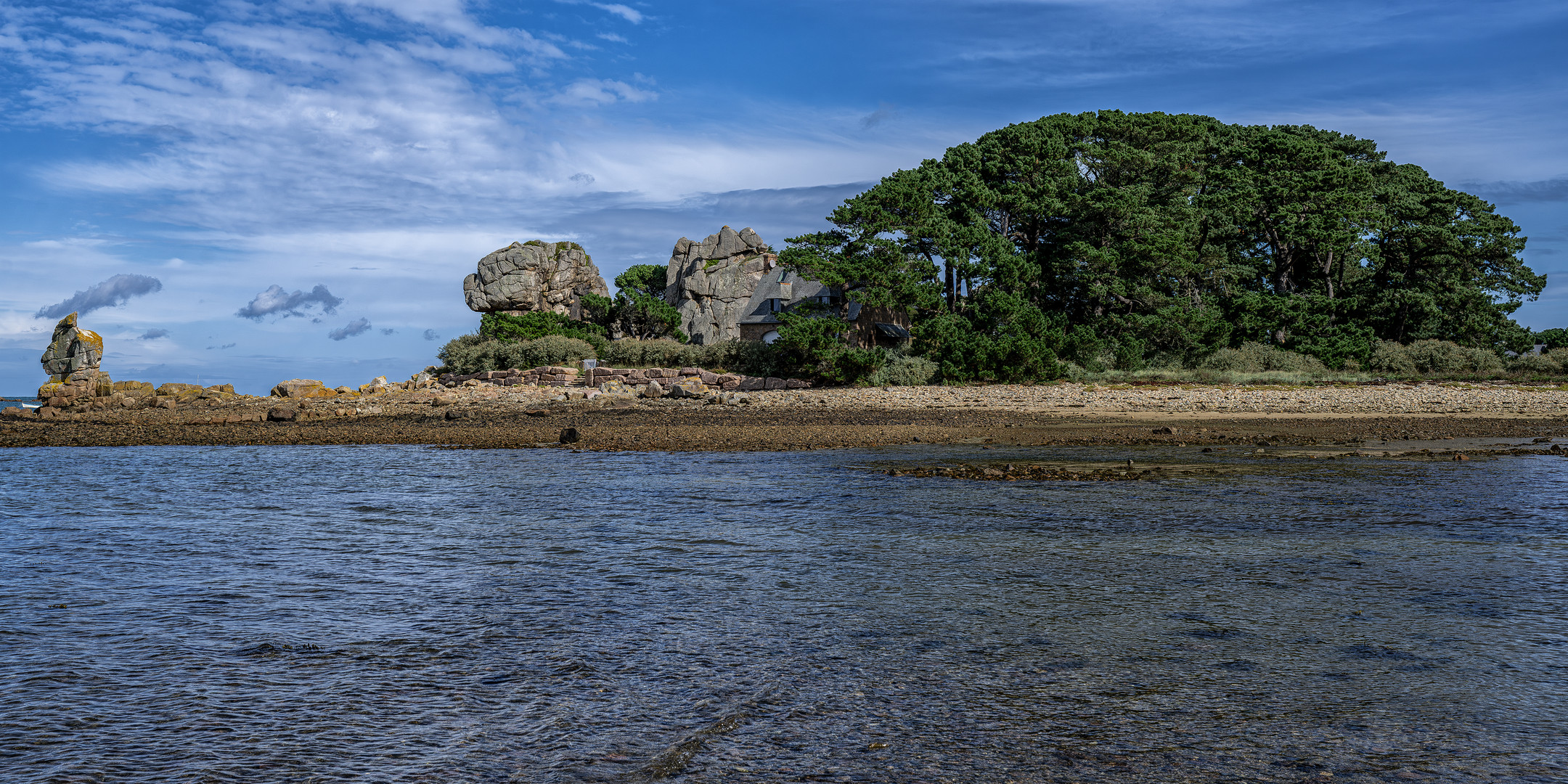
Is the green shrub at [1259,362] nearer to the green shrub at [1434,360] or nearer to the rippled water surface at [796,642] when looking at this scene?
the green shrub at [1434,360]

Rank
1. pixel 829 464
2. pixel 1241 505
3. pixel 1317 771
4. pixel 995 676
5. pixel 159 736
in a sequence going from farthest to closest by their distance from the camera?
pixel 829 464 → pixel 1241 505 → pixel 995 676 → pixel 159 736 → pixel 1317 771

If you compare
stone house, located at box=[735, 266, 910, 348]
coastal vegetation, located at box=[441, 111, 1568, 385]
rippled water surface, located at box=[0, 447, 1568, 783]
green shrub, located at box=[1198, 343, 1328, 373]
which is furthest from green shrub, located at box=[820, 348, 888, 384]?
rippled water surface, located at box=[0, 447, 1568, 783]

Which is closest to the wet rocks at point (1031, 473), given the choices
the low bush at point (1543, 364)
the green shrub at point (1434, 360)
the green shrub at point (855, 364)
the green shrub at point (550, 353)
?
the green shrub at point (855, 364)

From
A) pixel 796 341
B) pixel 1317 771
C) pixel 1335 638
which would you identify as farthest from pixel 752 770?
pixel 796 341

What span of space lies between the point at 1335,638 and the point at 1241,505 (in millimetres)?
5825

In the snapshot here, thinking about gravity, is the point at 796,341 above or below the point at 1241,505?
above

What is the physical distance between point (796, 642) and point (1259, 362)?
41276 mm

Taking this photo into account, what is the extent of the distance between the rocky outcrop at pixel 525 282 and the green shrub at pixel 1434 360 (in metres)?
47.1

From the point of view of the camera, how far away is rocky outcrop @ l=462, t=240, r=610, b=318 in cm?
6612

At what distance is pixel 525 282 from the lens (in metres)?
66.5

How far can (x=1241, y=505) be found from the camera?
11023mm

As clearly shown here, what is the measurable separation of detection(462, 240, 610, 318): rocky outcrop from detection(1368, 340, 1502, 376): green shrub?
47067mm

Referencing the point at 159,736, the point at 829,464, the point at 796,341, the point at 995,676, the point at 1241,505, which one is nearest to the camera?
the point at 159,736

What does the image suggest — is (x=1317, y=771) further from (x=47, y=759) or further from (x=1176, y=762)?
(x=47, y=759)
